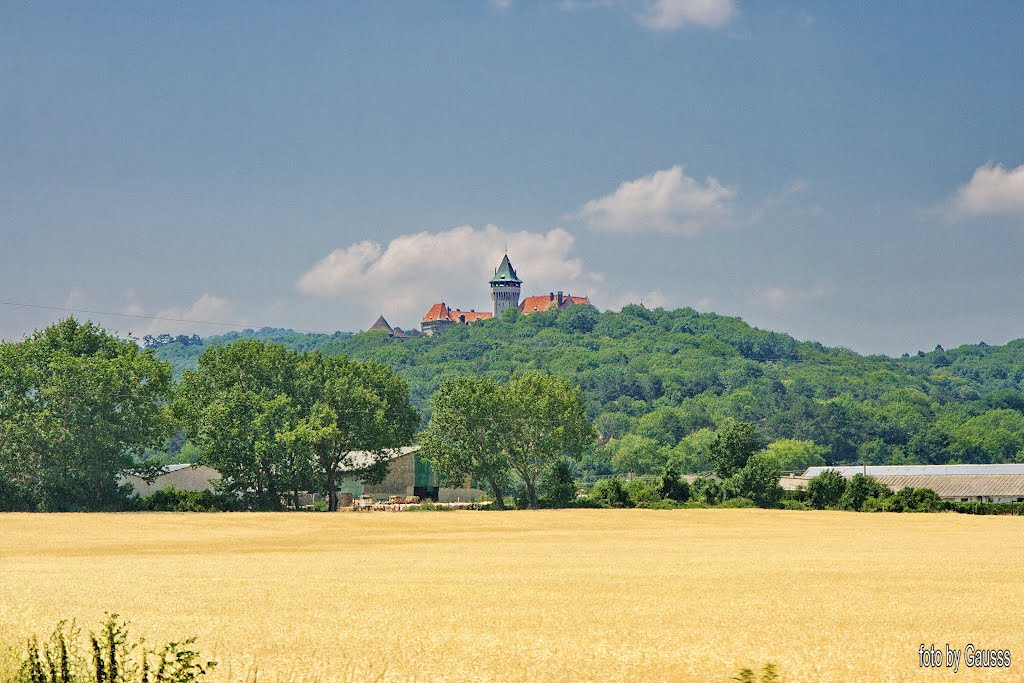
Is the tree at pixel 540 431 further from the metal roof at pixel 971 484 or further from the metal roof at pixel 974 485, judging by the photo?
the metal roof at pixel 974 485

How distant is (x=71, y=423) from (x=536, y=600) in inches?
2801

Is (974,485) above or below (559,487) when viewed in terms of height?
below

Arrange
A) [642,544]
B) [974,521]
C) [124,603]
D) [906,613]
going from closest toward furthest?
1. [906,613]
2. [124,603]
3. [642,544]
4. [974,521]

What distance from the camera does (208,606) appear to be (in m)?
31.9

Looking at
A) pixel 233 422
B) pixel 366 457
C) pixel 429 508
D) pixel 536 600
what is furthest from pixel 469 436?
pixel 536 600

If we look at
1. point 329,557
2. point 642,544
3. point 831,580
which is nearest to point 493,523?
point 642,544

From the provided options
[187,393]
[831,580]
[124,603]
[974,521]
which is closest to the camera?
[124,603]

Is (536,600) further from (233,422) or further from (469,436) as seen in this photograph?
(469,436)

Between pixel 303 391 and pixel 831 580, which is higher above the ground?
pixel 303 391

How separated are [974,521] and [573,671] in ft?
229

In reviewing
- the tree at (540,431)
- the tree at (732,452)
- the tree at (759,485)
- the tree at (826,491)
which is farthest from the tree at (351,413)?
the tree at (826,491)

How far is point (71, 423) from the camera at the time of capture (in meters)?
93.3

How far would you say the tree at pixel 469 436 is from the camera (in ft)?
355

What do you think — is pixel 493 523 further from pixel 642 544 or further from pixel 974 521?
pixel 974 521
